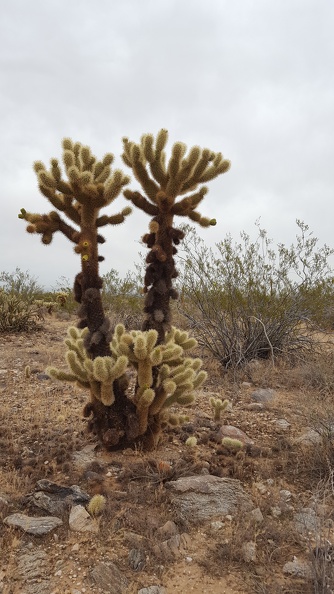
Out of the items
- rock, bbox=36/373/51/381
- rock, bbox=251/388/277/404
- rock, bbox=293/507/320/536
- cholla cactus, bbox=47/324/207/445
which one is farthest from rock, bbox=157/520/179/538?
rock, bbox=36/373/51/381

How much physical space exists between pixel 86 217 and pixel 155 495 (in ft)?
7.36

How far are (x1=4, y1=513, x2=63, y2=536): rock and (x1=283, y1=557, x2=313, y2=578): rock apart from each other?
57.5 inches

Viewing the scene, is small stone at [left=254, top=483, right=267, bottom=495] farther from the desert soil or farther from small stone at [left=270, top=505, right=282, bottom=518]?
small stone at [left=270, top=505, right=282, bottom=518]

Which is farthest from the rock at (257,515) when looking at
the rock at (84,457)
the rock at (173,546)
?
the rock at (84,457)

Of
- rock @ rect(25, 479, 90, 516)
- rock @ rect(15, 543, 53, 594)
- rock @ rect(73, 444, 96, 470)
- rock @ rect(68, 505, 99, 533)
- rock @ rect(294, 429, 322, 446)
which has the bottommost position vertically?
rock @ rect(15, 543, 53, 594)

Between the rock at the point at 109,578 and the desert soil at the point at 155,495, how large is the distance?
1 centimetres

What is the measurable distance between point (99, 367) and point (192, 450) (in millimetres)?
1299

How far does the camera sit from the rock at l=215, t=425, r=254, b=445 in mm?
4309

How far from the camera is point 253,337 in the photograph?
7453 millimetres

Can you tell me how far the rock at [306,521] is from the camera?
2982mm

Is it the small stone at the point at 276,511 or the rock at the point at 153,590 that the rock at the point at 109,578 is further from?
the small stone at the point at 276,511

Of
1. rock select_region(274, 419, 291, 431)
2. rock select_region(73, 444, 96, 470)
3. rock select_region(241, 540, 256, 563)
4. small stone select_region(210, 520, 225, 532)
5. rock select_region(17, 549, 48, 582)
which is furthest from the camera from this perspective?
rock select_region(274, 419, 291, 431)

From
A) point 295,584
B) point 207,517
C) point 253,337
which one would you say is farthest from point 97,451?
point 253,337

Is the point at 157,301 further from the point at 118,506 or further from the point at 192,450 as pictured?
the point at 118,506
